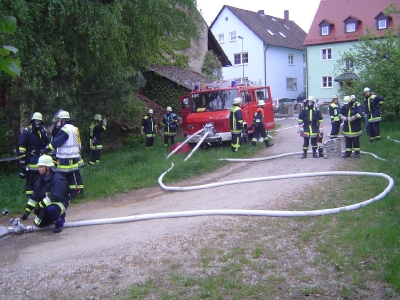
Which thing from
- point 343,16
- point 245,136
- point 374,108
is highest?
point 343,16

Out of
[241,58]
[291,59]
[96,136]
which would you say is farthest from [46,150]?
[291,59]

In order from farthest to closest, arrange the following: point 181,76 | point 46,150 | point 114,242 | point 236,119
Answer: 1. point 181,76
2. point 236,119
3. point 46,150
4. point 114,242

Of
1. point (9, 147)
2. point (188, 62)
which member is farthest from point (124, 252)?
point (188, 62)

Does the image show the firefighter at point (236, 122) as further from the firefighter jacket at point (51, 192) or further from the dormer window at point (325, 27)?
the dormer window at point (325, 27)

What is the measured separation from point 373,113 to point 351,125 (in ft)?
8.08

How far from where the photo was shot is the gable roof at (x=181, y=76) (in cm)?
2323

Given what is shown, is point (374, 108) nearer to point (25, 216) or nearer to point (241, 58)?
point (25, 216)

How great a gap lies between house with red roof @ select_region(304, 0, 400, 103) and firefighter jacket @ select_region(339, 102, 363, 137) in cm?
3043

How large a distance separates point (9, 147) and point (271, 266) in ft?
36.7

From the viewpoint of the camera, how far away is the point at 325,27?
4412 centimetres

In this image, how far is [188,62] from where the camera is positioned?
2764 cm

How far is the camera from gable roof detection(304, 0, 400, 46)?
42156 millimetres

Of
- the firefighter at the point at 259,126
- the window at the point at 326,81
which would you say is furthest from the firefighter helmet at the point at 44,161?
the window at the point at 326,81

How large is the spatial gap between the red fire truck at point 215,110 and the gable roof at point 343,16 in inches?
1103
